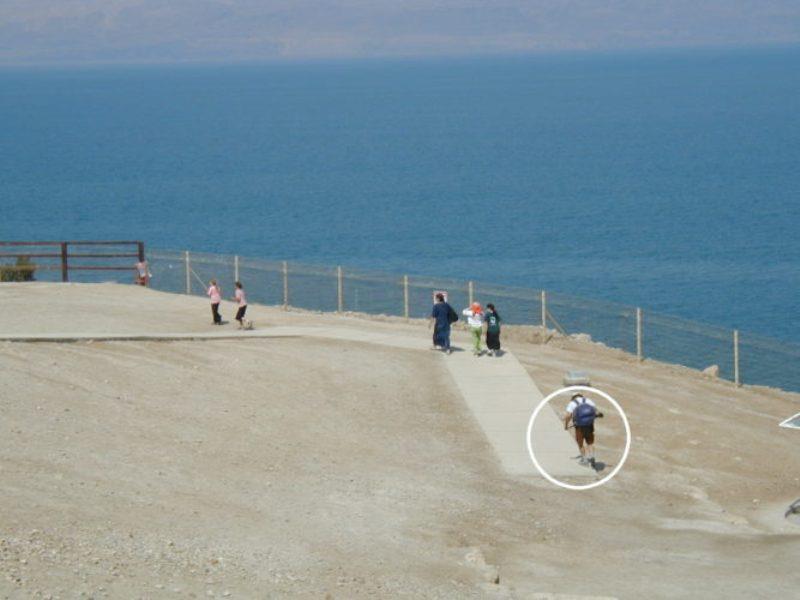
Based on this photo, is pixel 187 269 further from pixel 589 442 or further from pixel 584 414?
pixel 584 414

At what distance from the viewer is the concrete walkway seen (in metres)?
24.7

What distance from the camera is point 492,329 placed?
31.9 meters

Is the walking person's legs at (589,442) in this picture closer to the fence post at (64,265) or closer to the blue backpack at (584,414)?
the blue backpack at (584,414)

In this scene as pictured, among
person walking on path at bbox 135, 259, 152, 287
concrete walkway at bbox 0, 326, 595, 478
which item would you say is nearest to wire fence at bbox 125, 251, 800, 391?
person walking on path at bbox 135, 259, 152, 287

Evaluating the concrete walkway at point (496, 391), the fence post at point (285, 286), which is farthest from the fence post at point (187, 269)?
the concrete walkway at point (496, 391)

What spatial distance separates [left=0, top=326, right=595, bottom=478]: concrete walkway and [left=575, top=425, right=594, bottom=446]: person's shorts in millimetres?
492

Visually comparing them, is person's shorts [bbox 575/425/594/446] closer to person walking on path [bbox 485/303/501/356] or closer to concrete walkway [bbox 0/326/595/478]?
concrete walkway [bbox 0/326/595/478]

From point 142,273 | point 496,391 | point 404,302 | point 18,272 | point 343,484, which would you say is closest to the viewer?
point 343,484

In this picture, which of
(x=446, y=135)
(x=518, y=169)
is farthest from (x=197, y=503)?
(x=446, y=135)

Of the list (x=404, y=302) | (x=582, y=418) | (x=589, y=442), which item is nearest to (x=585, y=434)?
(x=589, y=442)

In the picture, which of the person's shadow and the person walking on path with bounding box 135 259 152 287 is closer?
the person's shadow

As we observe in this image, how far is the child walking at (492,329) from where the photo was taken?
104 feet

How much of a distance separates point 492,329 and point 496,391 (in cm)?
281

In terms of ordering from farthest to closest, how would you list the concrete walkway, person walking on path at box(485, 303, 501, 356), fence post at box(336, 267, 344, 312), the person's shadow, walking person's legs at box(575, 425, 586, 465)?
1. fence post at box(336, 267, 344, 312)
2. person walking on path at box(485, 303, 501, 356)
3. the concrete walkway
4. the person's shadow
5. walking person's legs at box(575, 425, 586, 465)
